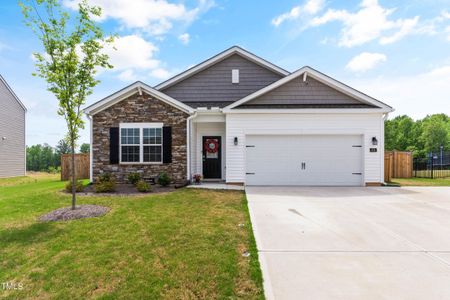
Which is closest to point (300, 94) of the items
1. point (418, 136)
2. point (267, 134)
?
point (267, 134)

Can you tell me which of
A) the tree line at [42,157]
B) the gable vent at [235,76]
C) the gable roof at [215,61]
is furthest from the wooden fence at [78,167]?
the tree line at [42,157]

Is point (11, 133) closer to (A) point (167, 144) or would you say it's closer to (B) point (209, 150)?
(A) point (167, 144)

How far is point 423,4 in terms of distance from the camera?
9000 millimetres

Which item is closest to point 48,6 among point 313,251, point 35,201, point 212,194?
point 35,201

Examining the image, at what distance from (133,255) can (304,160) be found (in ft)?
27.6

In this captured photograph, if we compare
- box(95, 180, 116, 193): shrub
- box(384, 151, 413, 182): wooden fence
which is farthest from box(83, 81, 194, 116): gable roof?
box(384, 151, 413, 182): wooden fence

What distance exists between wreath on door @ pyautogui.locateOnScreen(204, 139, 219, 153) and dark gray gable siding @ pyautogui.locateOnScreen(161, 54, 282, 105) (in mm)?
2607

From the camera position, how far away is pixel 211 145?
454 inches

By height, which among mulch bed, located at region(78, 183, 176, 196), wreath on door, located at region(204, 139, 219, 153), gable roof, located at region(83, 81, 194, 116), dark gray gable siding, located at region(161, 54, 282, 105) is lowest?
mulch bed, located at region(78, 183, 176, 196)

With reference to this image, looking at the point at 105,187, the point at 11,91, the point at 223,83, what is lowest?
the point at 105,187

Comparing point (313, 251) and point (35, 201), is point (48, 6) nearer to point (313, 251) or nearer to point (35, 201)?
point (35, 201)

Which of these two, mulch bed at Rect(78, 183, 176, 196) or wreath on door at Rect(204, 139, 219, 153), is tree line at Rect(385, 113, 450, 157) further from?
mulch bed at Rect(78, 183, 176, 196)

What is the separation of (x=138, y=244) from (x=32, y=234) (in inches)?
90.8

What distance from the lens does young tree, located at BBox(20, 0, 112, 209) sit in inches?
223
